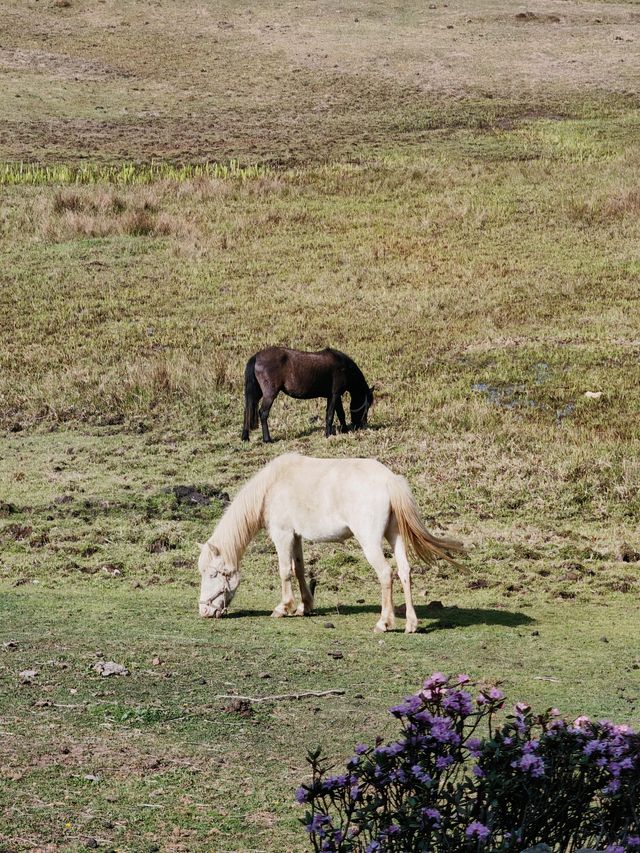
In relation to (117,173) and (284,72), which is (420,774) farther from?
(284,72)

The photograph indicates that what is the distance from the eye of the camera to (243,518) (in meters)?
9.88

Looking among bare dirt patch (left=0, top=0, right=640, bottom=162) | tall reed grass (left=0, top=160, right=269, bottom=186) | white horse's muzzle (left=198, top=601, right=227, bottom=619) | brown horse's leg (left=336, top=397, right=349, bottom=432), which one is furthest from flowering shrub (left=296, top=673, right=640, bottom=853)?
bare dirt patch (left=0, top=0, right=640, bottom=162)

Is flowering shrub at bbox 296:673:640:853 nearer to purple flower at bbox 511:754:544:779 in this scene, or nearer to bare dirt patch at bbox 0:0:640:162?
purple flower at bbox 511:754:544:779

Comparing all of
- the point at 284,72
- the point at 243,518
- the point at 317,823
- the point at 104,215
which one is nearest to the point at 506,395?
the point at 243,518

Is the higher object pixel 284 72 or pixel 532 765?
pixel 284 72

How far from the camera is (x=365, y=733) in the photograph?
6.78 metres

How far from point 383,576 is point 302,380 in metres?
7.95

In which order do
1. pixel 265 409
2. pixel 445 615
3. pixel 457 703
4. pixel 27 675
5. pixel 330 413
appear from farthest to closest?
pixel 330 413
pixel 265 409
pixel 445 615
pixel 27 675
pixel 457 703

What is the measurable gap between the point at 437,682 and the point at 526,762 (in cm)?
59

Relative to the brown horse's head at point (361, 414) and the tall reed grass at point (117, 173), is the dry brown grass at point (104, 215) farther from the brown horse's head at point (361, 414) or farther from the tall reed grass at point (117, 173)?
the brown horse's head at point (361, 414)

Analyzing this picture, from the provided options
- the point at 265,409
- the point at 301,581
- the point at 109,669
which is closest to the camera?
the point at 109,669

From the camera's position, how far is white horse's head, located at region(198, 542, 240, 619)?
9.79 m

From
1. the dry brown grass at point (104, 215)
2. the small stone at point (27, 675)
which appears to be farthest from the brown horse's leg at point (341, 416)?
the dry brown grass at point (104, 215)

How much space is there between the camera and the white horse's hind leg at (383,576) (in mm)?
9289
